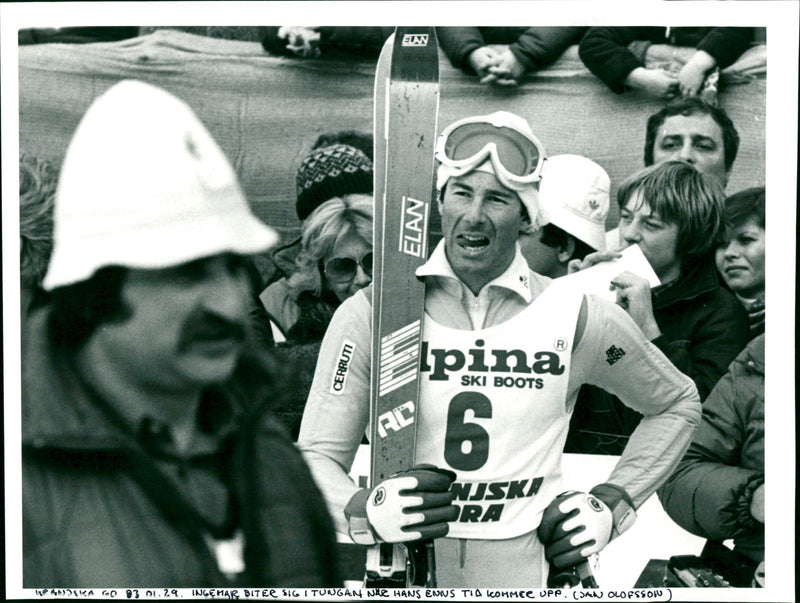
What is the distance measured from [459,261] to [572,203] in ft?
1.37

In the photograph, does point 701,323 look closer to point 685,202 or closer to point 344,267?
point 685,202

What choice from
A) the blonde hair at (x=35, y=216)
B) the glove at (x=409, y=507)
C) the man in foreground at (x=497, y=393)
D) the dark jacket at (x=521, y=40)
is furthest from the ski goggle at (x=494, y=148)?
the blonde hair at (x=35, y=216)

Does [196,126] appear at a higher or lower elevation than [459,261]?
higher

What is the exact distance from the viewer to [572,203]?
10.6 feet

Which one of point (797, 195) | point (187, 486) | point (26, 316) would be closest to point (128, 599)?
point (187, 486)

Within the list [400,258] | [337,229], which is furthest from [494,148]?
[337,229]

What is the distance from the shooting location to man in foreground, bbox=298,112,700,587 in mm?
3146

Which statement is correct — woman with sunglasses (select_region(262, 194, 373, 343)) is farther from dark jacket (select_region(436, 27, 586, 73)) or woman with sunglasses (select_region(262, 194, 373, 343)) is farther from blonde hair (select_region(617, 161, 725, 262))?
blonde hair (select_region(617, 161, 725, 262))

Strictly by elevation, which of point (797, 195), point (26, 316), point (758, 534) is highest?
point (797, 195)

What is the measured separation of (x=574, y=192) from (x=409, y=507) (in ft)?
3.73

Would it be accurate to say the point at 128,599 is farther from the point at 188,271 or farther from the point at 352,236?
the point at 352,236

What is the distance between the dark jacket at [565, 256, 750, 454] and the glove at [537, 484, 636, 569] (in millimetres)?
146

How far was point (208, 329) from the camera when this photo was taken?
127 inches
